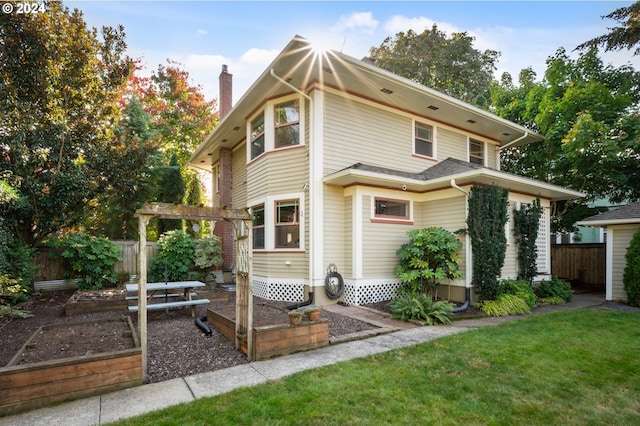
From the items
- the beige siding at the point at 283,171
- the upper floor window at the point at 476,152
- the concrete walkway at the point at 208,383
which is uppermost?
the upper floor window at the point at 476,152

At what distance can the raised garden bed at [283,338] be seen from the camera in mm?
4230

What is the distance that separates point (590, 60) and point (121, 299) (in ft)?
58.2

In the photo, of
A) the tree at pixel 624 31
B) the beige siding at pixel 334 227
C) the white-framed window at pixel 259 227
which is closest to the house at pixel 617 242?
the tree at pixel 624 31

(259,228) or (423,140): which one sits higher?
(423,140)

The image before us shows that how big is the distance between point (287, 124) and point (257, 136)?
1.42 metres

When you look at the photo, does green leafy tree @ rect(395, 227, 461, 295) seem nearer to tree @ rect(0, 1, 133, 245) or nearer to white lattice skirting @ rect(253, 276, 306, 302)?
white lattice skirting @ rect(253, 276, 306, 302)

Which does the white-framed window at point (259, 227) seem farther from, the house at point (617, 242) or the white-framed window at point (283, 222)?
the house at point (617, 242)

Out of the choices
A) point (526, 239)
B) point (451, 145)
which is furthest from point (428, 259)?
point (451, 145)

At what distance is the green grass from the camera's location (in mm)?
2818

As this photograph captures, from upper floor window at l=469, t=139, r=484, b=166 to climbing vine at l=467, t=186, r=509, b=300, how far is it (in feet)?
12.9

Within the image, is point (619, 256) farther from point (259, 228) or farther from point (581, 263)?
point (259, 228)

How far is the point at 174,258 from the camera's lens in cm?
1020

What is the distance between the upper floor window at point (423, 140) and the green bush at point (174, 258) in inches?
315

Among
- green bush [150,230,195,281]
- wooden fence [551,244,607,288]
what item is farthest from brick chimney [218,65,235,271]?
wooden fence [551,244,607,288]
